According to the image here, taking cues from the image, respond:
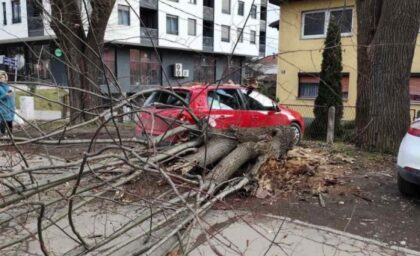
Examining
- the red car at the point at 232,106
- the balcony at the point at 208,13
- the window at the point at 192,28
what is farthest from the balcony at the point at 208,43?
the red car at the point at 232,106

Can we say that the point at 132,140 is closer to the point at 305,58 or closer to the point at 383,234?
the point at 383,234

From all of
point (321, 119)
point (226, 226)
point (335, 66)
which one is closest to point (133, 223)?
point (226, 226)

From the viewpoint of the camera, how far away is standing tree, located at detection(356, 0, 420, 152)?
709cm

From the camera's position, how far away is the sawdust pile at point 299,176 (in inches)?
207

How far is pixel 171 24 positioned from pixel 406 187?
3495cm

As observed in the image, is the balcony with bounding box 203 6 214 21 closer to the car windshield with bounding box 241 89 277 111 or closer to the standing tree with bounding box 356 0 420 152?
the car windshield with bounding box 241 89 277 111

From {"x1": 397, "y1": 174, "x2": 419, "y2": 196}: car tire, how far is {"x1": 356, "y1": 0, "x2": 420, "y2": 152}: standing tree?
2415 millimetres

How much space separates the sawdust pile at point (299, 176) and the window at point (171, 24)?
32.8m

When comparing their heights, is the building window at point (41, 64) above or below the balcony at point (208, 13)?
below

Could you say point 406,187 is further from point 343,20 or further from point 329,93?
Answer: point 329,93

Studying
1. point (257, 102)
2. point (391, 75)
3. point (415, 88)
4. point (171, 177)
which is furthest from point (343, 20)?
point (415, 88)

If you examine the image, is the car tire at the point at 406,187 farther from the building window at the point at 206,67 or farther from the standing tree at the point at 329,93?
the standing tree at the point at 329,93

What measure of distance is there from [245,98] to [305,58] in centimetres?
1300

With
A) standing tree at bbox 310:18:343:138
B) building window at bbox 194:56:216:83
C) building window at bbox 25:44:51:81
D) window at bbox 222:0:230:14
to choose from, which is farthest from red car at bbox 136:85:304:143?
window at bbox 222:0:230:14
